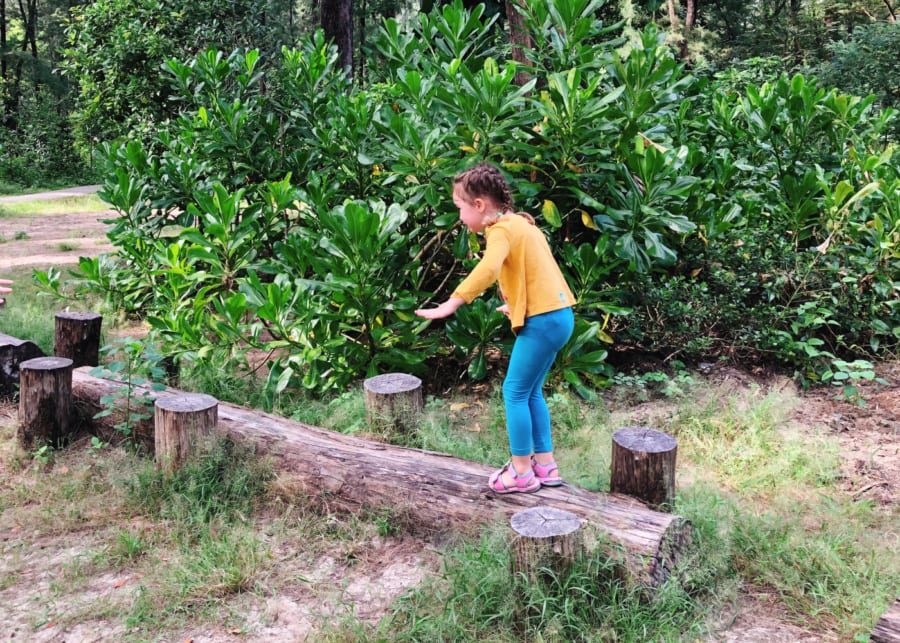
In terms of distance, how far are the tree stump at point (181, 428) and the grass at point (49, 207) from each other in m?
11.4

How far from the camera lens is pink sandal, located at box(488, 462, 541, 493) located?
3414 millimetres

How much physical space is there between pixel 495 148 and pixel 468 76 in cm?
51

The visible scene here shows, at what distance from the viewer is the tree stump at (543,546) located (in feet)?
9.39

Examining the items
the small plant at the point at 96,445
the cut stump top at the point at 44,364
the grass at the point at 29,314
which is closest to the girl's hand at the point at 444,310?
the small plant at the point at 96,445

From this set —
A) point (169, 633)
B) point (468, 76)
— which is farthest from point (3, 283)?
point (468, 76)

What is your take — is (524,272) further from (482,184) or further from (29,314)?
(29,314)

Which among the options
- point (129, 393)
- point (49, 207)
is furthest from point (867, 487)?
point (49, 207)

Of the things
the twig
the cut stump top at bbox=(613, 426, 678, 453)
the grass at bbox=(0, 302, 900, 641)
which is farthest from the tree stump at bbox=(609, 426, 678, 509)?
the twig

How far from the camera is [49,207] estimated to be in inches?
586

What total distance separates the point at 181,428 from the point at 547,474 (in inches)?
71.6

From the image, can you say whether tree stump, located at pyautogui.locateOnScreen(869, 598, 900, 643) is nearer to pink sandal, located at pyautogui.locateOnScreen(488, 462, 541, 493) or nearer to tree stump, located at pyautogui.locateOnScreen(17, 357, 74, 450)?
pink sandal, located at pyautogui.locateOnScreen(488, 462, 541, 493)

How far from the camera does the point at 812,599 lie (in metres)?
3.05

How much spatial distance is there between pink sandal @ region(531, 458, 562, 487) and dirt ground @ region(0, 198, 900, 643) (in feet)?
1.89

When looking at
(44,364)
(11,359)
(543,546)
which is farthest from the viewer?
(11,359)
